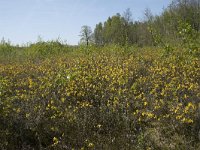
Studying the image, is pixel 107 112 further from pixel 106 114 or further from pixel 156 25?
pixel 156 25

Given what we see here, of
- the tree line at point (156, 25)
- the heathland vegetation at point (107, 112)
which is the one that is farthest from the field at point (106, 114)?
the tree line at point (156, 25)

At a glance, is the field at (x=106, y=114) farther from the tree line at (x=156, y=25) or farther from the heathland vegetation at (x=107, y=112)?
the tree line at (x=156, y=25)

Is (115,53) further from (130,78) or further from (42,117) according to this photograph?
(42,117)

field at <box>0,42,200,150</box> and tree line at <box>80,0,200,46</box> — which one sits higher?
tree line at <box>80,0,200,46</box>

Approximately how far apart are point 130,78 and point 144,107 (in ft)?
6.41

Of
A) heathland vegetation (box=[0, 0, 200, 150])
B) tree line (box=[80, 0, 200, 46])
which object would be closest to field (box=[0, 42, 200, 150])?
heathland vegetation (box=[0, 0, 200, 150])

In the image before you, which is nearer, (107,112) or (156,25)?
(107,112)

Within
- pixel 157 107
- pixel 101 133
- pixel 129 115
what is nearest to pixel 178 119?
pixel 157 107

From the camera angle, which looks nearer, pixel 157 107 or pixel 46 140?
pixel 46 140

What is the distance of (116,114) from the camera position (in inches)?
250

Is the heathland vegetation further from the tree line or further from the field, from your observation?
the tree line

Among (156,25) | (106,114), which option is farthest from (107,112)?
(156,25)

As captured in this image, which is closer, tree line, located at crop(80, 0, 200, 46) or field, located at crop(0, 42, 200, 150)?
field, located at crop(0, 42, 200, 150)

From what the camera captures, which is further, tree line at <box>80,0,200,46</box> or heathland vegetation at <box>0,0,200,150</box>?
tree line at <box>80,0,200,46</box>
